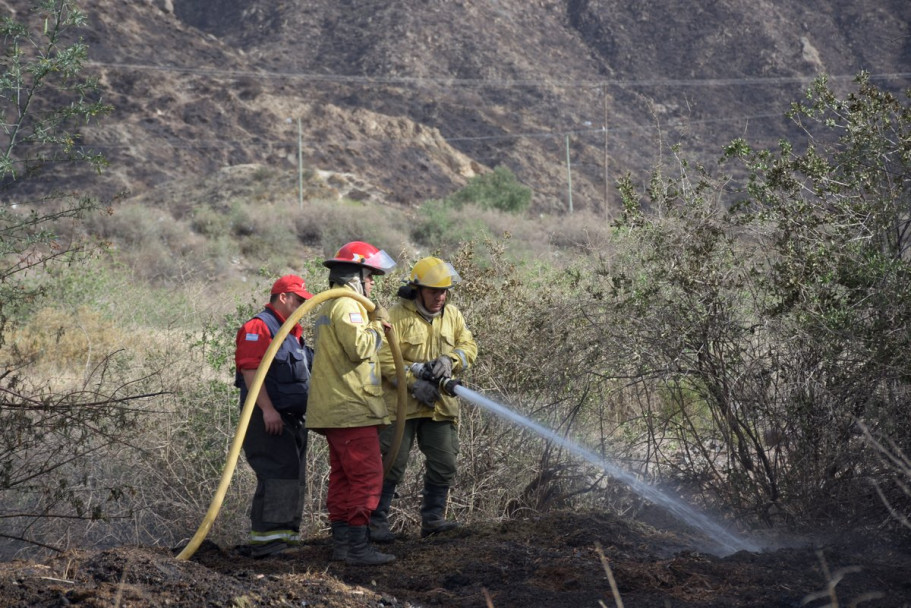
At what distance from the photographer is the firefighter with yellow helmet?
20.3 feet

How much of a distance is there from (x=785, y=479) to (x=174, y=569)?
3586 millimetres

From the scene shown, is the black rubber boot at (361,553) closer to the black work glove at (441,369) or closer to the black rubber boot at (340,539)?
the black rubber boot at (340,539)

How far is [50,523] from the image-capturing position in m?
6.75

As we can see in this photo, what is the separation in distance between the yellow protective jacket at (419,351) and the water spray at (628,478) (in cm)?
14

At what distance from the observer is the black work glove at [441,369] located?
6.02 metres

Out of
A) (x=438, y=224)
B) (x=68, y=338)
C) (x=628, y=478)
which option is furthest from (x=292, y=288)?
(x=438, y=224)

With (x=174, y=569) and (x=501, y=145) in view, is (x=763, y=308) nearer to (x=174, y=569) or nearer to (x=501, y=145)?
(x=174, y=569)

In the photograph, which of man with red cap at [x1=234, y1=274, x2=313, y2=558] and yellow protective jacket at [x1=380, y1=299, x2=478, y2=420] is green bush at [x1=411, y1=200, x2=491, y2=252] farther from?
man with red cap at [x1=234, y1=274, x2=313, y2=558]

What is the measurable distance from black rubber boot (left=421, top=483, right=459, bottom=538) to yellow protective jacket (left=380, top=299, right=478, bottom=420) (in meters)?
0.50

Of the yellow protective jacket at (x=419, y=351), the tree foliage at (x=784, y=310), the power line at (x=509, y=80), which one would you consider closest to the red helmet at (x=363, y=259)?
the yellow protective jacket at (x=419, y=351)

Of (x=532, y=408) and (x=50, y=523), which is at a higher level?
(x=532, y=408)

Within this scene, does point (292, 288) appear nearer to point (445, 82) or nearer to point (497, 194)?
point (497, 194)

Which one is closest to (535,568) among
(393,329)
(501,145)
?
(393,329)

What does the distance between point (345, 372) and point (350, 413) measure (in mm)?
243
